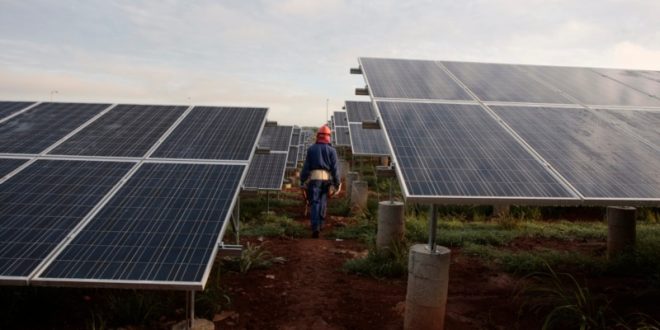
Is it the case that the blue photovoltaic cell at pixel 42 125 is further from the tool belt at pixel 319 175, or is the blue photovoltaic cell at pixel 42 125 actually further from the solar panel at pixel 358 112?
the solar panel at pixel 358 112

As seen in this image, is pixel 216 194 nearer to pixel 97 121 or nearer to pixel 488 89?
pixel 97 121

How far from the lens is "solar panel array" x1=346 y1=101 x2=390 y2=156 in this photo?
17062 mm

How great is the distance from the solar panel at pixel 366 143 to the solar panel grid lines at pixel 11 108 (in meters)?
10.6

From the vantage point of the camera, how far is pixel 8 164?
598cm

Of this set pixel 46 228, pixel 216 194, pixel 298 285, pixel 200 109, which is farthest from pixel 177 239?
pixel 200 109

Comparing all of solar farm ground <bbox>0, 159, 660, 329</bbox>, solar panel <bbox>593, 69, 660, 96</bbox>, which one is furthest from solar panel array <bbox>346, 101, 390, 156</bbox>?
solar panel <bbox>593, 69, 660, 96</bbox>

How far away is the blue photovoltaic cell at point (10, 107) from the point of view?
26.8ft

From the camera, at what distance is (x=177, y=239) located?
14.9ft

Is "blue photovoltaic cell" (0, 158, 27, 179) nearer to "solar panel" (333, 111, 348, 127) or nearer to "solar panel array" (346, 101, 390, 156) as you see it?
"solar panel array" (346, 101, 390, 156)

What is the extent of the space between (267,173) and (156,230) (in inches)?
385

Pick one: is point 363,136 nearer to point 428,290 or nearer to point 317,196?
point 317,196

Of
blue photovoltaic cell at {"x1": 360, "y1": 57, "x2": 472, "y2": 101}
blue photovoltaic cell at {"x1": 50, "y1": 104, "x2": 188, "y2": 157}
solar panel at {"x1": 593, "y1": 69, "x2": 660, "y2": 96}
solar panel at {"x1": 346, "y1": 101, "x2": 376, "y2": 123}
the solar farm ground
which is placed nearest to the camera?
the solar farm ground

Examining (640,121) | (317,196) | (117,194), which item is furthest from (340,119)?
(117,194)

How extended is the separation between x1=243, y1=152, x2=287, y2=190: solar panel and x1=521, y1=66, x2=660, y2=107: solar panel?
689cm
